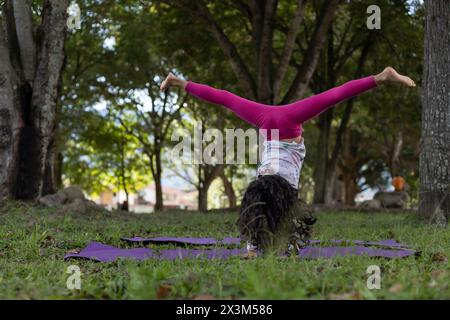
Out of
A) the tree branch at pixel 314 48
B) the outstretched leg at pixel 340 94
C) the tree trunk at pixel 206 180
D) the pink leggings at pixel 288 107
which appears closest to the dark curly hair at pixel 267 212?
the pink leggings at pixel 288 107

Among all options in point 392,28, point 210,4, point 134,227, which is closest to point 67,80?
point 210,4

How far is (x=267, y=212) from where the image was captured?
17.2 ft

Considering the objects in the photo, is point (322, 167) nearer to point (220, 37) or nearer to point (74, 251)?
point (220, 37)

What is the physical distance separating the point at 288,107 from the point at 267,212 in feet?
3.66

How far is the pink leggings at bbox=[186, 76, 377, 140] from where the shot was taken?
5.55 m

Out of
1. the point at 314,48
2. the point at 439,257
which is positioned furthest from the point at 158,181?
the point at 439,257

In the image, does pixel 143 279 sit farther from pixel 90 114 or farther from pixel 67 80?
pixel 90 114

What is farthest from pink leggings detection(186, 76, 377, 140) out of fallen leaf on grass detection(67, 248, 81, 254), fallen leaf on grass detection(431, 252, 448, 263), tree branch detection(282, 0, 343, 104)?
tree branch detection(282, 0, 343, 104)

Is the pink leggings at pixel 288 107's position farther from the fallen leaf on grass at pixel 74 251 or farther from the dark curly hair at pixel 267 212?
the fallen leaf on grass at pixel 74 251

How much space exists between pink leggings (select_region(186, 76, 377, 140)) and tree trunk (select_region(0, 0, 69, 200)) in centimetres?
673

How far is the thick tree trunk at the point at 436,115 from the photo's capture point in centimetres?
949

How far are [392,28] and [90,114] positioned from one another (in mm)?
14460

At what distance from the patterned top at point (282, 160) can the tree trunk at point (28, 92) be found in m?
7.34

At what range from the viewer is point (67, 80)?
2328 centimetres
